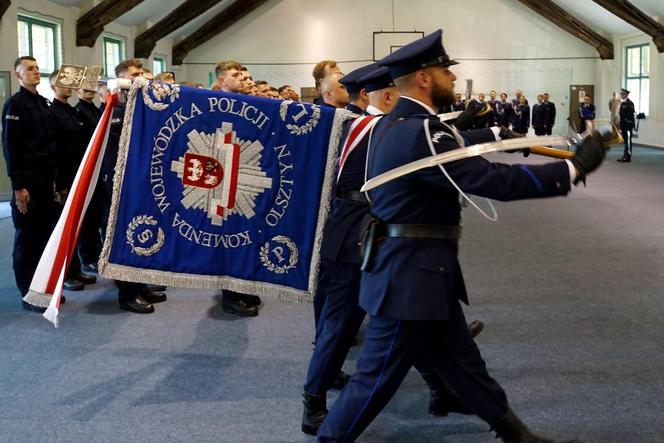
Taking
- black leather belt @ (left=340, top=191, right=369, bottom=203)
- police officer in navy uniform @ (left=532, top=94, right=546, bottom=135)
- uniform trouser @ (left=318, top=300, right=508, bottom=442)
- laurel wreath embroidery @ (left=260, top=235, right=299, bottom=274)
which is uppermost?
police officer in navy uniform @ (left=532, top=94, right=546, bottom=135)

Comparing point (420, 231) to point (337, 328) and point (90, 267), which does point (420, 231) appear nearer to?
point (337, 328)

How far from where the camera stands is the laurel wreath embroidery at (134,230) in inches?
137

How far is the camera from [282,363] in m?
3.68

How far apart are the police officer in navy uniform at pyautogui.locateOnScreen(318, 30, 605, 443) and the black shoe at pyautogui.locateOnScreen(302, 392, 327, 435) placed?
425 millimetres

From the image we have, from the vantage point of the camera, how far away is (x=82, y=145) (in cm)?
549

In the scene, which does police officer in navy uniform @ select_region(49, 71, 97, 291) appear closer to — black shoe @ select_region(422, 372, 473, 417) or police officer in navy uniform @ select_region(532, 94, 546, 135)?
black shoe @ select_region(422, 372, 473, 417)

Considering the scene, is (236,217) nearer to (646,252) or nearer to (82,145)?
(82,145)

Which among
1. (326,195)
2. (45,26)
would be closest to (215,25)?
(45,26)

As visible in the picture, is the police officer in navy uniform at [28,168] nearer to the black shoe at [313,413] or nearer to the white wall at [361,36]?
the black shoe at [313,413]

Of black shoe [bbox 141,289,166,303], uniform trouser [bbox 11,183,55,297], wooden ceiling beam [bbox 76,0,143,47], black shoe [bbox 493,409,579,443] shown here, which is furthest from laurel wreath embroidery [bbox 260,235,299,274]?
wooden ceiling beam [bbox 76,0,143,47]

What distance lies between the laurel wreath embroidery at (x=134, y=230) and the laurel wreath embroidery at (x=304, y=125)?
0.71m

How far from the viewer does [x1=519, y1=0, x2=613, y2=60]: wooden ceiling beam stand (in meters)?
20.8

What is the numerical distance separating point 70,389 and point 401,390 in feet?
4.44

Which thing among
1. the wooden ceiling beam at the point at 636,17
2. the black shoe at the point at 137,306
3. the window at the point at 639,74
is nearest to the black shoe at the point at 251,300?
the black shoe at the point at 137,306
